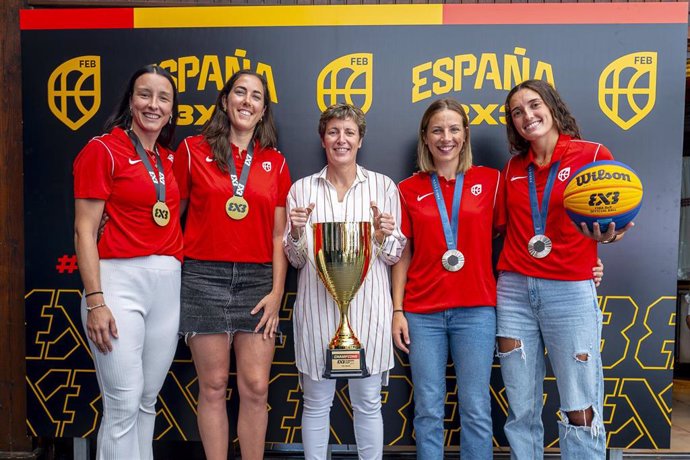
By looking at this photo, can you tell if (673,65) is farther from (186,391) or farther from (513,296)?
(186,391)

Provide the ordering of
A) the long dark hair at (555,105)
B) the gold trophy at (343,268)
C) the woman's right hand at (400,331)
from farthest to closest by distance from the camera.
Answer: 1. the woman's right hand at (400,331)
2. the long dark hair at (555,105)
3. the gold trophy at (343,268)

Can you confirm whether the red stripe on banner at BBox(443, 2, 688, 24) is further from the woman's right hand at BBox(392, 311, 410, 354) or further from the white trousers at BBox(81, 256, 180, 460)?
the white trousers at BBox(81, 256, 180, 460)

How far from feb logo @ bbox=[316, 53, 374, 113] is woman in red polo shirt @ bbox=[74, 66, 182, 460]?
89 cm

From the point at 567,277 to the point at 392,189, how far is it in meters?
0.83

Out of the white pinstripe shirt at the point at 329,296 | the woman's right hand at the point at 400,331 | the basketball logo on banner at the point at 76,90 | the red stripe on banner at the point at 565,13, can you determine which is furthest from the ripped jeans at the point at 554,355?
the basketball logo on banner at the point at 76,90

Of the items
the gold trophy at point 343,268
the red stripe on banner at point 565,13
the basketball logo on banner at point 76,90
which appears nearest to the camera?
the gold trophy at point 343,268

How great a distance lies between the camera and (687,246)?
5262mm

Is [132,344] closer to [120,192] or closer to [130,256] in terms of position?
[130,256]

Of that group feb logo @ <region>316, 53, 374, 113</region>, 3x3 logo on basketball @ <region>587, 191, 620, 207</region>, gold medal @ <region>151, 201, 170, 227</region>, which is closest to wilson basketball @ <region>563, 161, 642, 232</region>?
3x3 logo on basketball @ <region>587, 191, 620, 207</region>

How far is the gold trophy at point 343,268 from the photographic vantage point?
1997mm

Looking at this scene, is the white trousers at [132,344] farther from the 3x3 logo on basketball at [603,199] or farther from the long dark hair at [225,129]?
the 3x3 logo on basketball at [603,199]

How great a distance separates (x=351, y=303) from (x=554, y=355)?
34.5 inches

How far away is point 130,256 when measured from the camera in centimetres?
196

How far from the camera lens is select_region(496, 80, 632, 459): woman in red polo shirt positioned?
204cm
